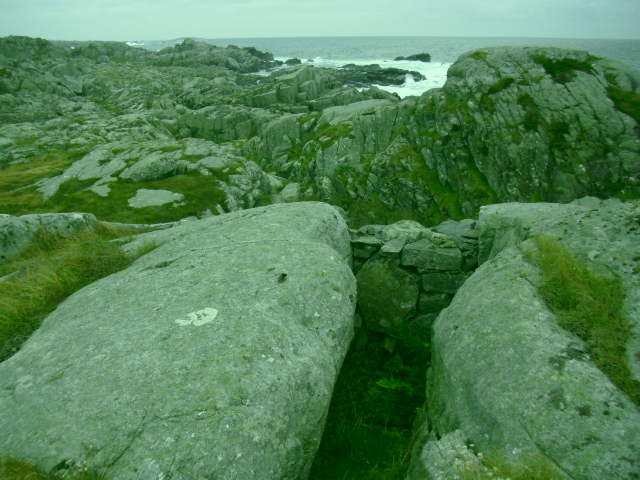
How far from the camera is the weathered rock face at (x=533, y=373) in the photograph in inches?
198

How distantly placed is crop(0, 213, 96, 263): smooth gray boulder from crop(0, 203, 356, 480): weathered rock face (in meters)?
6.35

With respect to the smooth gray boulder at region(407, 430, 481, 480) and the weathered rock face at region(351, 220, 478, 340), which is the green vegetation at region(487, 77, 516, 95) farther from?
the smooth gray boulder at region(407, 430, 481, 480)

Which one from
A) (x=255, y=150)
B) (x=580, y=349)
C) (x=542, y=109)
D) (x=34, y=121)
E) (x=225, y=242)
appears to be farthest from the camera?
(x=34, y=121)

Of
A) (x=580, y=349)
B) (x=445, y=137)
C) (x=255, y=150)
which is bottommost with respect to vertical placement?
(x=255, y=150)

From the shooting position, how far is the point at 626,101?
107 feet

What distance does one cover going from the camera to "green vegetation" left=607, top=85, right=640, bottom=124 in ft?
104

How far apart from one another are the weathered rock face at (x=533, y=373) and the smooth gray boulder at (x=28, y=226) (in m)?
13.5

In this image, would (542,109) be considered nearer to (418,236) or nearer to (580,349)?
(418,236)

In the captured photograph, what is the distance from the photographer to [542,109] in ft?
115

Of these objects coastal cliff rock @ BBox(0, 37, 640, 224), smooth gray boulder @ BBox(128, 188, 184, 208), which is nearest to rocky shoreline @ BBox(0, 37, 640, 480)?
smooth gray boulder @ BBox(128, 188, 184, 208)

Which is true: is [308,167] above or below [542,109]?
below

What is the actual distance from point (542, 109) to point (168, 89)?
377ft

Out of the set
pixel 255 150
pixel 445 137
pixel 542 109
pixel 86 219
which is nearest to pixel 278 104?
pixel 255 150

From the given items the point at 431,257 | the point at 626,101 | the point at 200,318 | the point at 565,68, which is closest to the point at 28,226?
the point at 200,318
